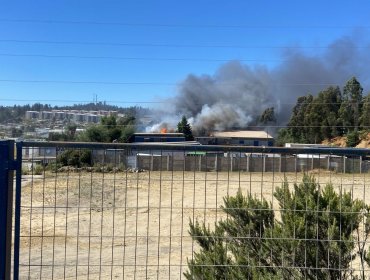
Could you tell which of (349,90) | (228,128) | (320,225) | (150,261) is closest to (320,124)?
(349,90)

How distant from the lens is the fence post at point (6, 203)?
4.87 m

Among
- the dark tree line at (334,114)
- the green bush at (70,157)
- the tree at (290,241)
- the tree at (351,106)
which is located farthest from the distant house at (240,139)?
the green bush at (70,157)

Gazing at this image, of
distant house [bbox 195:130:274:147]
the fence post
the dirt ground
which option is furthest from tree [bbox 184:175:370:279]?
distant house [bbox 195:130:274:147]

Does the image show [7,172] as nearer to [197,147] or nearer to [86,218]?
[197,147]

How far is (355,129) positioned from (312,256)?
8784 cm

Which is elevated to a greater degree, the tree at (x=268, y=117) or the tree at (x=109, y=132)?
the tree at (x=268, y=117)

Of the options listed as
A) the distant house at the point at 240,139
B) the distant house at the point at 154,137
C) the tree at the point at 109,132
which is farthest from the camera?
the distant house at the point at 240,139

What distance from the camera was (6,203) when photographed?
491 cm

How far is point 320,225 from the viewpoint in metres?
6.33

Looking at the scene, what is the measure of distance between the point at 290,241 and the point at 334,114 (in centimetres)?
9381

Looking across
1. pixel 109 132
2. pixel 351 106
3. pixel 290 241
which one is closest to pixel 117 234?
pixel 290 241

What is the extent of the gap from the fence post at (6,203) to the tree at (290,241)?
222cm

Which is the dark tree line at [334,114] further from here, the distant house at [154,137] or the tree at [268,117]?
the tree at [268,117]

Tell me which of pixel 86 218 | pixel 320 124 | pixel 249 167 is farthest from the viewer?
pixel 320 124
